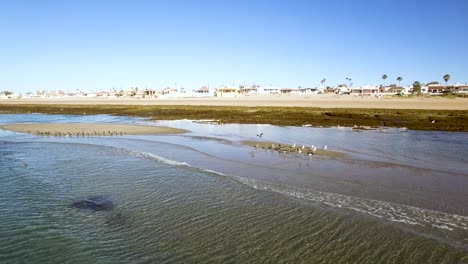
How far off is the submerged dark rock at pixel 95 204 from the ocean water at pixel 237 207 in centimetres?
22

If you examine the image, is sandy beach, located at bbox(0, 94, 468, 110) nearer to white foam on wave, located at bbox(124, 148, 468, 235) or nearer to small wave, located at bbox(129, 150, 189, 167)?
small wave, located at bbox(129, 150, 189, 167)

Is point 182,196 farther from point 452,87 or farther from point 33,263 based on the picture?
point 452,87

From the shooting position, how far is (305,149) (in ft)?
62.5

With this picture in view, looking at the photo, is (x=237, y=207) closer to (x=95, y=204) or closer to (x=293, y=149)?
(x=95, y=204)

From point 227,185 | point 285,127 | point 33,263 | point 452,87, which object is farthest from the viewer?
point 452,87

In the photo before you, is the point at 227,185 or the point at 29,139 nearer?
→ the point at 227,185

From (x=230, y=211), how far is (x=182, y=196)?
1964mm

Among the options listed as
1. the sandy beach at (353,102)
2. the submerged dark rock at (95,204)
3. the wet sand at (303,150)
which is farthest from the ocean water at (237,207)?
the sandy beach at (353,102)

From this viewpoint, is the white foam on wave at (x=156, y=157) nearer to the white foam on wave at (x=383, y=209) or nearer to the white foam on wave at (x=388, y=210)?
the white foam on wave at (x=383, y=209)

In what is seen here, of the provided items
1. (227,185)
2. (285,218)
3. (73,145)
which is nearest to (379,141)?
(227,185)

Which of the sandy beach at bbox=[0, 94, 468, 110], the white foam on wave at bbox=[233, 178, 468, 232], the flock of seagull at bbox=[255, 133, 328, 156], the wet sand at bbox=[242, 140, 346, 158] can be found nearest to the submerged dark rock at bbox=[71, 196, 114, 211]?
the white foam on wave at bbox=[233, 178, 468, 232]

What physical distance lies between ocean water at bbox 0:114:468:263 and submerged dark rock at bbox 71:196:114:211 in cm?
22

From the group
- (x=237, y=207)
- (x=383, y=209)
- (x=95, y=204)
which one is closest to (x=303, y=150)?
(x=383, y=209)

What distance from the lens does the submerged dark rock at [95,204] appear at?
10.0 meters
